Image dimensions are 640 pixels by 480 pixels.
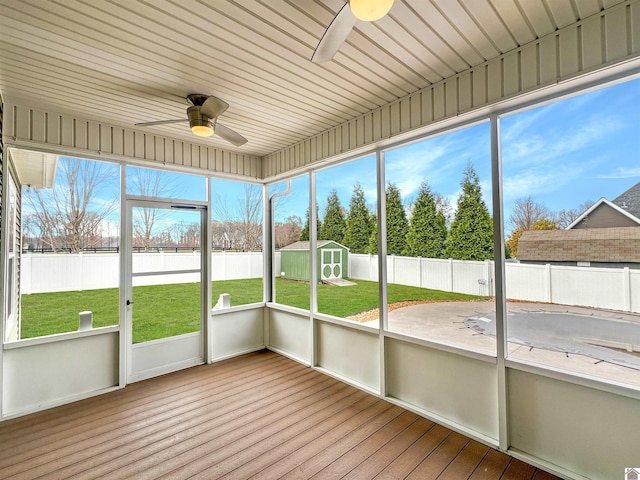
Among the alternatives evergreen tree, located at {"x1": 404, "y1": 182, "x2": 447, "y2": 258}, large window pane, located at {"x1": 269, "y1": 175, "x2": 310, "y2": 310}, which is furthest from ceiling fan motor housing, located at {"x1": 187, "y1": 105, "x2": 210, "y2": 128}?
evergreen tree, located at {"x1": 404, "y1": 182, "x2": 447, "y2": 258}

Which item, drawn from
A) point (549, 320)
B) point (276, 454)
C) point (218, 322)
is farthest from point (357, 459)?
point (218, 322)

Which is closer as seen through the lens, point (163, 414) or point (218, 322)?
point (163, 414)

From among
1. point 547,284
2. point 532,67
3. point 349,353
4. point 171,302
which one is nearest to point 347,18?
point 532,67

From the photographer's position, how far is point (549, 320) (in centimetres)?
223

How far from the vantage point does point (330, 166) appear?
3.90 meters

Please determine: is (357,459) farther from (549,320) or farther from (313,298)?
(313,298)

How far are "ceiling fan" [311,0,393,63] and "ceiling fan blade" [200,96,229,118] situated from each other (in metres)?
1.20

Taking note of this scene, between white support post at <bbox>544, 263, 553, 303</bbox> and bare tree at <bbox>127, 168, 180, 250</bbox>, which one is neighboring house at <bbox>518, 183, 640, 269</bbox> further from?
bare tree at <bbox>127, 168, 180, 250</bbox>

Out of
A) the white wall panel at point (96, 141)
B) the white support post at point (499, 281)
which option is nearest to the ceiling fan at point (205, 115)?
the white wall panel at point (96, 141)

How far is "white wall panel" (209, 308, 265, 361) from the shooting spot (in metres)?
4.22

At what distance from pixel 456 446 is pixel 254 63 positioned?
11.0 feet

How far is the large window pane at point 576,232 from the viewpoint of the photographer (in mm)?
1912

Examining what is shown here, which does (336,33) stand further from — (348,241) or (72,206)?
(72,206)

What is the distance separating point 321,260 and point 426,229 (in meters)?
1.58
